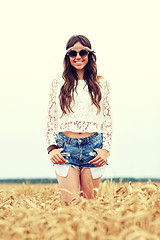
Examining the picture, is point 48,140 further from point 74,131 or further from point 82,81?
point 82,81

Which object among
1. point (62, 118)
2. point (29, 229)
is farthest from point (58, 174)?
point (29, 229)

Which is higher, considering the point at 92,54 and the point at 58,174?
the point at 92,54

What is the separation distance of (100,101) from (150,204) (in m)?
1.66

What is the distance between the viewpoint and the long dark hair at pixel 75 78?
15.4 ft

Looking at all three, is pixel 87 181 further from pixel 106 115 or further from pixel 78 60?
pixel 78 60

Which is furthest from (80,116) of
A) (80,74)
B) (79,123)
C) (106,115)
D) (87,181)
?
(87,181)

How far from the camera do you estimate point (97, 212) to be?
3.47m

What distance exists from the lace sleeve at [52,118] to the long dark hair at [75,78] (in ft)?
0.48

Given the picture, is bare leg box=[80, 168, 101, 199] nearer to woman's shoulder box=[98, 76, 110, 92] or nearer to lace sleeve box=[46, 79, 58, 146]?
lace sleeve box=[46, 79, 58, 146]

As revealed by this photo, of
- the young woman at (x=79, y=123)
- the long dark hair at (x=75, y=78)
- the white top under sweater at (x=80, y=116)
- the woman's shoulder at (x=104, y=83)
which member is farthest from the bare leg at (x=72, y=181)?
the woman's shoulder at (x=104, y=83)

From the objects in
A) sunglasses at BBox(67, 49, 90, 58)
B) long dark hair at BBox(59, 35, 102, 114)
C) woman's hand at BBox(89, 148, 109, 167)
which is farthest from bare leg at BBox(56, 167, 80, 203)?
sunglasses at BBox(67, 49, 90, 58)

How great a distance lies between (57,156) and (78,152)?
0.30 meters

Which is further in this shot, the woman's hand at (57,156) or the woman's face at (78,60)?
the woman's face at (78,60)

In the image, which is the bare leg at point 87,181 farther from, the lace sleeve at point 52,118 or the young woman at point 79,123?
the lace sleeve at point 52,118
